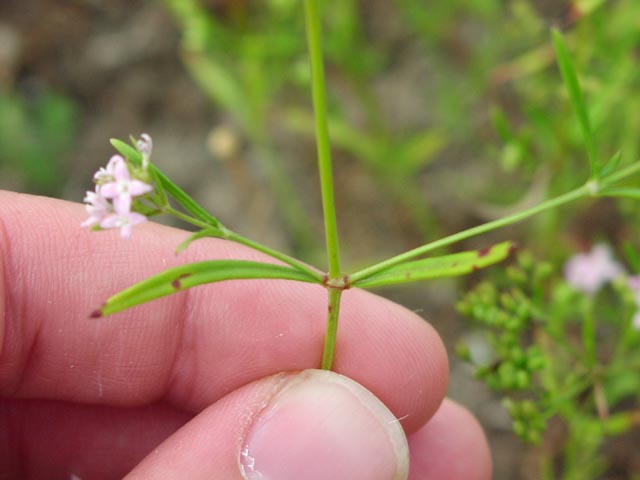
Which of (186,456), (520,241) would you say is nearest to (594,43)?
(520,241)

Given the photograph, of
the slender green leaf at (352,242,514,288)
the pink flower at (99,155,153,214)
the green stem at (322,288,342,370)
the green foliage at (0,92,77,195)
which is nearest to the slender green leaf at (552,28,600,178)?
the slender green leaf at (352,242,514,288)

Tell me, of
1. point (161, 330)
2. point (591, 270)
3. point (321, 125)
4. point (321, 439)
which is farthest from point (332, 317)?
point (591, 270)

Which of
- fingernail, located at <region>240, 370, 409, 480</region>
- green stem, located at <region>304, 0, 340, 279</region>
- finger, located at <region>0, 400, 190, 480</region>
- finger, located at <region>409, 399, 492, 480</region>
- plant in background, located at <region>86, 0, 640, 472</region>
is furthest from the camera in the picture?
finger, located at <region>409, 399, 492, 480</region>

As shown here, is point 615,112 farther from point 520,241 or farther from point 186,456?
point 186,456

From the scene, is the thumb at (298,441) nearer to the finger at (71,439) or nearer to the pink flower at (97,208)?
the finger at (71,439)

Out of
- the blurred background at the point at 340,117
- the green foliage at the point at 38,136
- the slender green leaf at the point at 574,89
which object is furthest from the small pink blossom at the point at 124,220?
the green foliage at the point at 38,136

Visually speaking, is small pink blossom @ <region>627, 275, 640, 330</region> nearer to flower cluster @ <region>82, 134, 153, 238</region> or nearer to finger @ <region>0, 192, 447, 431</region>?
finger @ <region>0, 192, 447, 431</region>
